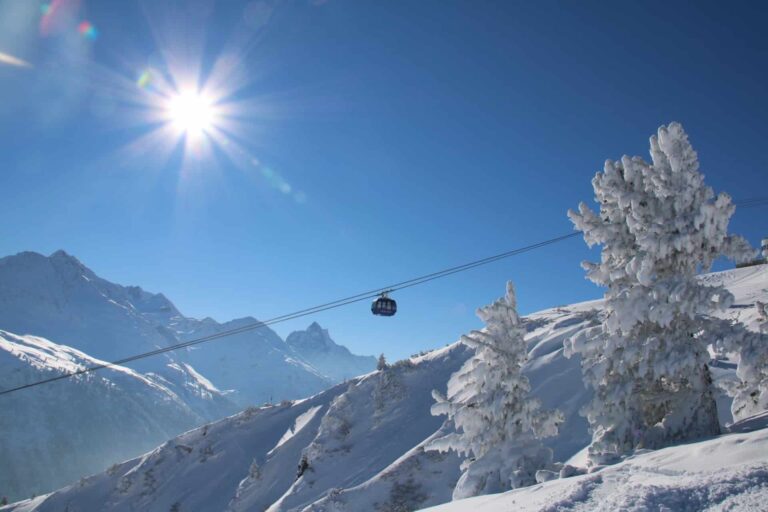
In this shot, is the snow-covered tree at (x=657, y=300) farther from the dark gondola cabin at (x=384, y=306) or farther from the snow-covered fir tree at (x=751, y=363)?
the dark gondola cabin at (x=384, y=306)

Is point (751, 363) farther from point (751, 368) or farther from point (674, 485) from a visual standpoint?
point (674, 485)

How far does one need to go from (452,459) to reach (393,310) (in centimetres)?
1121

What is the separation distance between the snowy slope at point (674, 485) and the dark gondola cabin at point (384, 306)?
15.3 metres

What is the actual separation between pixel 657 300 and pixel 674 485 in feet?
20.8

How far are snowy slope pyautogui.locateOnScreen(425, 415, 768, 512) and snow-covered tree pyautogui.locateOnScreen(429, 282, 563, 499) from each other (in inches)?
216

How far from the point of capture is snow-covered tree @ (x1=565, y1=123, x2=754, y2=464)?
12039mm

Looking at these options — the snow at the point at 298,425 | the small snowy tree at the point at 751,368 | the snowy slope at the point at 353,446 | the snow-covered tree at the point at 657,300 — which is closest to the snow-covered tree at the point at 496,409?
the snow-covered tree at the point at 657,300

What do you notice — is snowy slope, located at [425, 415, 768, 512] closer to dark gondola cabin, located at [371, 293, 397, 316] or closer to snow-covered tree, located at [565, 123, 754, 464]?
snow-covered tree, located at [565, 123, 754, 464]

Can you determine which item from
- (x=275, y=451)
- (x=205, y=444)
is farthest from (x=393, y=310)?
(x=205, y=444)

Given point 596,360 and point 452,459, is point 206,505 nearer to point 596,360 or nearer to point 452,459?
point 452,459

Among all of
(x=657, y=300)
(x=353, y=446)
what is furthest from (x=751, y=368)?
(x=353, y=446)

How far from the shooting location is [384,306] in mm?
25000

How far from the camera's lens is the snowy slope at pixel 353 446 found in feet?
91.6

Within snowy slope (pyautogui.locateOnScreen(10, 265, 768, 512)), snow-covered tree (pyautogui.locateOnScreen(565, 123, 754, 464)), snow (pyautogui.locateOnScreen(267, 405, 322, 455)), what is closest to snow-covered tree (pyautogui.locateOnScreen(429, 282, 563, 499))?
snow-covered tree (pyautogui.locateOnScreen(565, 123, 754, 464))
